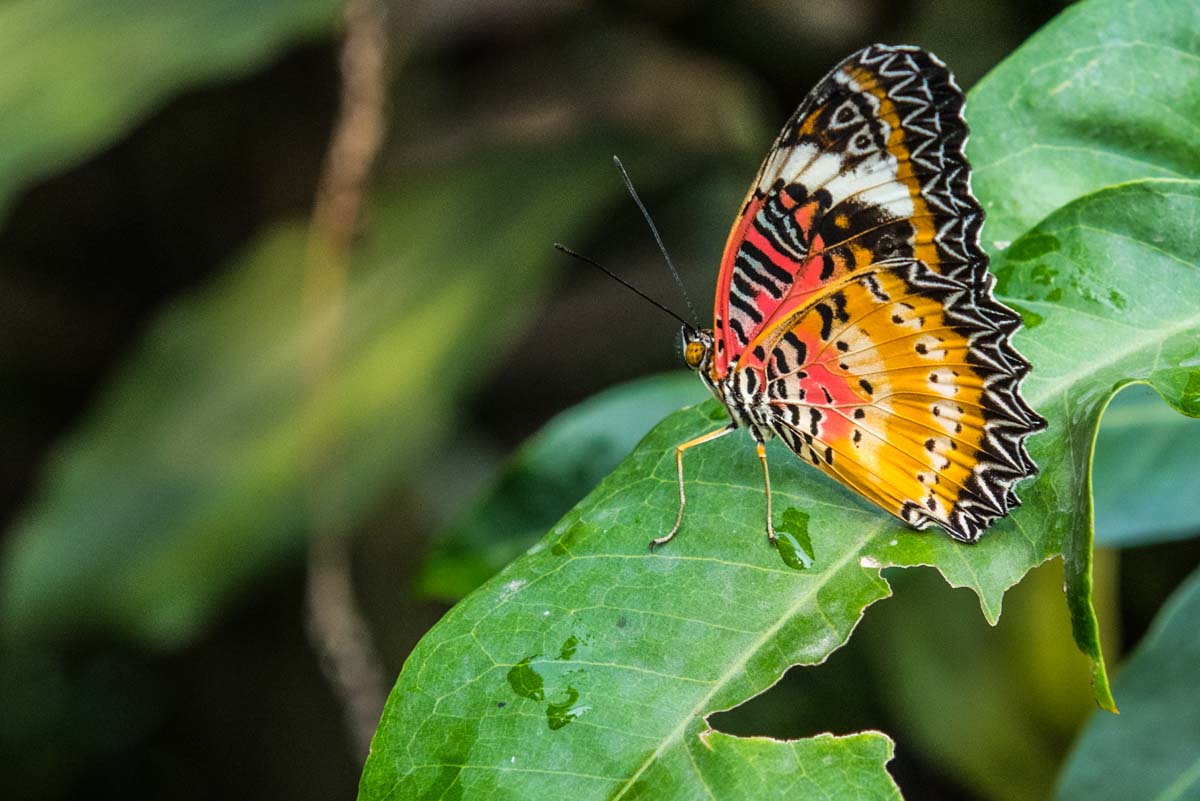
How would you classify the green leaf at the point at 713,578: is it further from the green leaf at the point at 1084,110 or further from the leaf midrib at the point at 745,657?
the green leaf at the point at 1084,110

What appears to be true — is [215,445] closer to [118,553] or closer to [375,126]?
[118,553]

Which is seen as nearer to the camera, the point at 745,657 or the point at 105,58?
the point at 745,657

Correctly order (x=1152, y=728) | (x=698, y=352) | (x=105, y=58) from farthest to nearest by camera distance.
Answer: (x=105, y=58)
(x=1152, y=728)
(x=698, y=352)

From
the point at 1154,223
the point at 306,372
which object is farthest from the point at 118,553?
the point at 1154,223

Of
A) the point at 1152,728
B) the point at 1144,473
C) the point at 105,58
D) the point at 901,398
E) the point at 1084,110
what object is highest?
the point at 105,58

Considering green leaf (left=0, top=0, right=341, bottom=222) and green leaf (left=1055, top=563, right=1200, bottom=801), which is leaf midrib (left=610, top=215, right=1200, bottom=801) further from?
green leaf (left=0, top=0, right=341, bottom=222)

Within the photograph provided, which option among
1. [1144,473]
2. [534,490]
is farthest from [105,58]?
[1144,473]

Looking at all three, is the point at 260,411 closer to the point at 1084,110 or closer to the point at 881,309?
the point at 881,309
